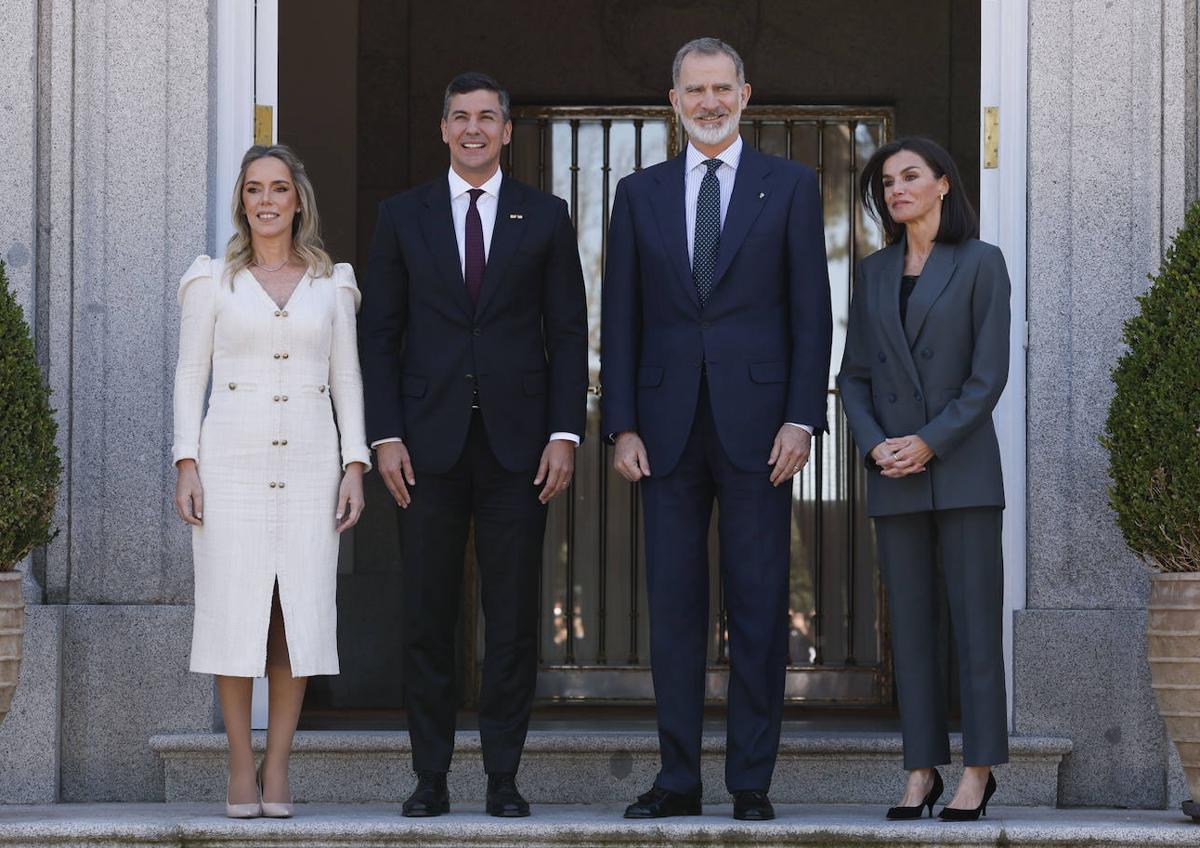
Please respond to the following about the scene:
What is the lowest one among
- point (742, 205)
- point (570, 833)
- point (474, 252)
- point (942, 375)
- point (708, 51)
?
point (570, 833)

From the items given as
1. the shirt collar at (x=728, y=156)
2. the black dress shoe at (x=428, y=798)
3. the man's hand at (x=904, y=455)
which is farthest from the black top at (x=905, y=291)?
the black dress shoe at (x=428, y=798)

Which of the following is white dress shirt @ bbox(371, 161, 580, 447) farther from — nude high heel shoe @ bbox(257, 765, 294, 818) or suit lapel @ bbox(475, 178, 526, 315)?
nude high heel shoe @ bbox(257, 765, 294, 818)

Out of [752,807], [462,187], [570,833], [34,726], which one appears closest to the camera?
[570,833]

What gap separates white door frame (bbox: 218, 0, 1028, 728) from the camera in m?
5.71

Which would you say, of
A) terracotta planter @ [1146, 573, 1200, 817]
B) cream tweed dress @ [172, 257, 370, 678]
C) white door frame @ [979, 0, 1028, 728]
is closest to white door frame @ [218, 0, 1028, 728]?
white door frame @ [979, 0, 1028, 728]

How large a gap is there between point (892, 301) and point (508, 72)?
4.00 meters

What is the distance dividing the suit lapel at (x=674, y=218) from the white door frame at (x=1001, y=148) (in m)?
1.18

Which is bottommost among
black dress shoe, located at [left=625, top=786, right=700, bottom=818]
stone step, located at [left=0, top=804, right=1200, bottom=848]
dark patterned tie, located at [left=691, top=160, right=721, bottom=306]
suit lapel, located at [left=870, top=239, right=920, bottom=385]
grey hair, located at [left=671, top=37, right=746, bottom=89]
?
stone step, located at [left=0, top=804, right=1200, bottom=848]

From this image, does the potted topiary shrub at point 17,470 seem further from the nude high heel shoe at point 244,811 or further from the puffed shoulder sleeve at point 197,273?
the nude high heel shoe at point 244,811

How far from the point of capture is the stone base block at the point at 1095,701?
5531 millimetres

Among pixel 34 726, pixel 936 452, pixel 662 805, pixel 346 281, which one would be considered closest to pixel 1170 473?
pixel 936 452

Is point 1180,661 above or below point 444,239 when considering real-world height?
below

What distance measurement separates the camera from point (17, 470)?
4938 millimetres

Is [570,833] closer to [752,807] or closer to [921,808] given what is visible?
[752,807]
